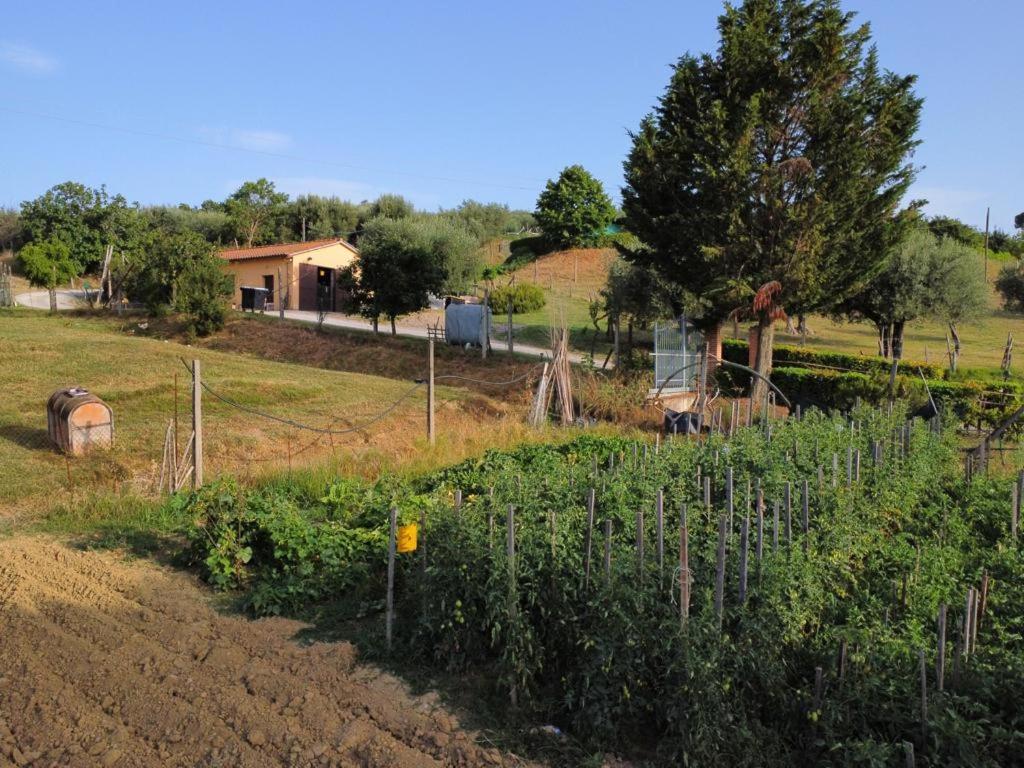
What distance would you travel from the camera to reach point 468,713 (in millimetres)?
4617

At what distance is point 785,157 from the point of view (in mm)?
17672

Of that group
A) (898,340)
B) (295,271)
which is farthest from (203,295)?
(898,340)

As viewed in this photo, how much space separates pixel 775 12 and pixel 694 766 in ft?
57.0

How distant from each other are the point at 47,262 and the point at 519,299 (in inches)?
1041

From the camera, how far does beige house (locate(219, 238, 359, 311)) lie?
3566 centimetres

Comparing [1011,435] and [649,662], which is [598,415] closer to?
[1011,435]

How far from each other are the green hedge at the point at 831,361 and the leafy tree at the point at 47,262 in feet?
116

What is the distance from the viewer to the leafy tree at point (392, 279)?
26.2 m

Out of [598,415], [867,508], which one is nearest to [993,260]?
[598,415]

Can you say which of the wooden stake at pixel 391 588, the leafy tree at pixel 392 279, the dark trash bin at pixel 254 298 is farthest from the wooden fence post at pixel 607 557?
the dark trash bin at pixel 254 298

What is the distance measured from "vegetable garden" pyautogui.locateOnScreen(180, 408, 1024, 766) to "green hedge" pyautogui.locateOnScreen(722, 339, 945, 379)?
12.9 metres

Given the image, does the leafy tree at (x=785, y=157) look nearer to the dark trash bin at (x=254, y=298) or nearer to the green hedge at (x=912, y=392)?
the green hedge at (x=912, y=392)

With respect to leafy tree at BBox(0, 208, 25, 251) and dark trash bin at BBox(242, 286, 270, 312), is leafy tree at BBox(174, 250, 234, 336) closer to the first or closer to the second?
dark trash bin at BBox(242, 286, 270, 312)

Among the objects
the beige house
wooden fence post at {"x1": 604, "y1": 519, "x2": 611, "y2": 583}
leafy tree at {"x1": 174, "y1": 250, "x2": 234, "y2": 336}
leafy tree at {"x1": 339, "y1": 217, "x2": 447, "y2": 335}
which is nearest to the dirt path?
wooden fence post at {"x1": 604, "y1": 519, "x2": 611, "y2": 583}
